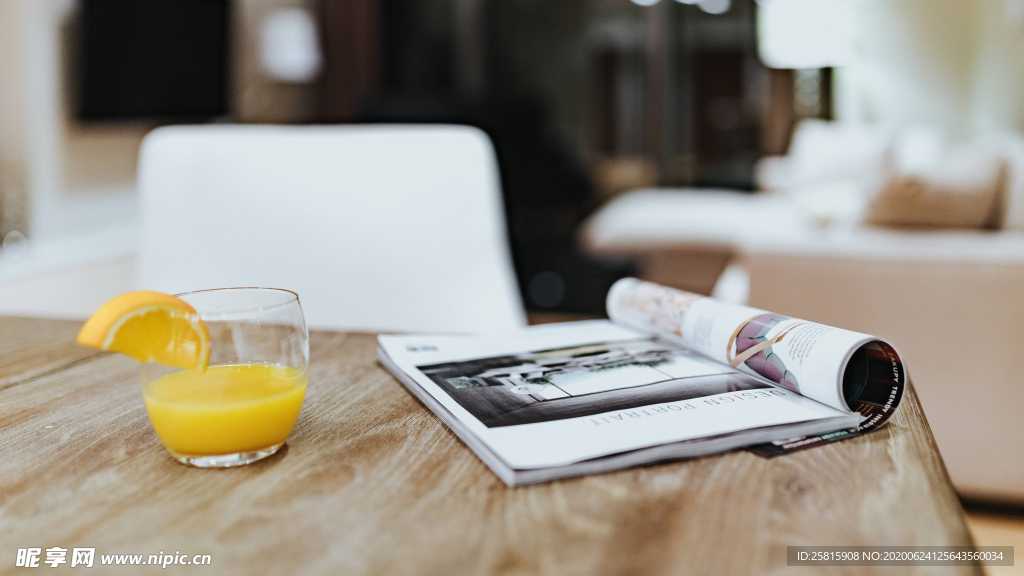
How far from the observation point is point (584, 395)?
A: 559 mm

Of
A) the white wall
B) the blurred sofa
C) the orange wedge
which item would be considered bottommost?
the blurred sofa

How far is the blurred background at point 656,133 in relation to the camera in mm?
1543

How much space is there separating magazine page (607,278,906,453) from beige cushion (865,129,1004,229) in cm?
121

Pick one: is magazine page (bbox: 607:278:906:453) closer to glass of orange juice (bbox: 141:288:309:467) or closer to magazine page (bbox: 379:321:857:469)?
magazine page (bbox: 379:321:857:469)

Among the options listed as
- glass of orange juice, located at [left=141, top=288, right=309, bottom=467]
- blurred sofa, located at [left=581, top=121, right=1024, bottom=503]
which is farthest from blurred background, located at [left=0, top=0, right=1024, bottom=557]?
glass of orange juice, located at [left=141, top=288, right=309, bottom=467]

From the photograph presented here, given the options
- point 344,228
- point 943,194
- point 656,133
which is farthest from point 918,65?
point 344,228

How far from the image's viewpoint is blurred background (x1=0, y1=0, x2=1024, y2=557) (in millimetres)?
1543

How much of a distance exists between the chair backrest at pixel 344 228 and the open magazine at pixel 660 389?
51 centimetres

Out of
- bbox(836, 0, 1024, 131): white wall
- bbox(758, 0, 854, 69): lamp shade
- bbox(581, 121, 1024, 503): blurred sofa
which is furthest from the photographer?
bbox(836, 0, 1024, 131): white wall

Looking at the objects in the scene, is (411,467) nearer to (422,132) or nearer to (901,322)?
(422,132)

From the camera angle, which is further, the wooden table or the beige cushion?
the beige cushion

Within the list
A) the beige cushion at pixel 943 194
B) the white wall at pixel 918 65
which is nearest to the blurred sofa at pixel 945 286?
the beige cushion at pixel 943 194

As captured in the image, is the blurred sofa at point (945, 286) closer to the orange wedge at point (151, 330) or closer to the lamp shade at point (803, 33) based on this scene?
the orange wedge at point (151, 330)

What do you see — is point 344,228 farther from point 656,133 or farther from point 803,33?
point 803,33
